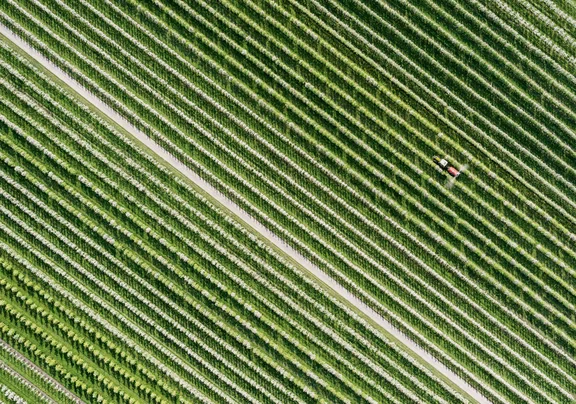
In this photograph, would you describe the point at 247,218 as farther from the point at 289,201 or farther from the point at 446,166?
the point at 446,166

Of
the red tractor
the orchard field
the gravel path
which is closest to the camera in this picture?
the orchard field

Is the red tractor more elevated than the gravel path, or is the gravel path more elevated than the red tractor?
the red tractor

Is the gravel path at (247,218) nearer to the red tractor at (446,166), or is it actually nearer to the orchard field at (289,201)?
the orchard field at (289,201)

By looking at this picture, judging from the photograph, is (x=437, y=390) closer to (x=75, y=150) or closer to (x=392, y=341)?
(x=392, y=341)

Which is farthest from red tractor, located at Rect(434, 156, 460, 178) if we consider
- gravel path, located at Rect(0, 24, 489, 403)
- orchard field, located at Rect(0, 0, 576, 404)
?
gravel path, located at Rect(0, 24, 489, 403)

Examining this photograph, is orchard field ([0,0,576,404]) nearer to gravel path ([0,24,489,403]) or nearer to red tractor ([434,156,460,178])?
gravel path ([0,24,489,403])

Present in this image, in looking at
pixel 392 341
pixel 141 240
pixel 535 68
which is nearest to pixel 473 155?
pixel 535 68

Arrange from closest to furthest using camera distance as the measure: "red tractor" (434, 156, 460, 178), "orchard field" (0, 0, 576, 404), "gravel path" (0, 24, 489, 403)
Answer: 1. "orchard field" (0, 0, 576, 404)
2. "gravel path" (0, 24, 489, 403)
3. "red tractor" (434, 156, 460, 178)

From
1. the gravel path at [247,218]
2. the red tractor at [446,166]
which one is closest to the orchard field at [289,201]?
the gravel path at [247,218]

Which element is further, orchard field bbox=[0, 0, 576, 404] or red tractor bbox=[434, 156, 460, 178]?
red tractor bbox=[434, 156, 460, 178]
